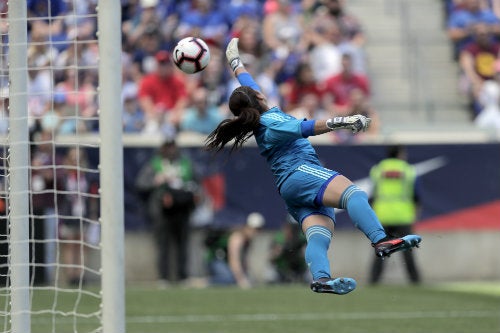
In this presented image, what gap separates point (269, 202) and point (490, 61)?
5084 millimetres

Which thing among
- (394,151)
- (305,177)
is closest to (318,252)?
(305,177)

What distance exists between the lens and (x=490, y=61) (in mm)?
20906

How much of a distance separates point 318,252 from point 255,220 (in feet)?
30.3

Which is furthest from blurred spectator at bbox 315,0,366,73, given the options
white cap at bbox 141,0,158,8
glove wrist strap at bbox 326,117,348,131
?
glove wrist strap at bbox 326,117,348,131

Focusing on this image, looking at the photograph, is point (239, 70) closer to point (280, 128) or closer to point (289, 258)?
point (280, 128)

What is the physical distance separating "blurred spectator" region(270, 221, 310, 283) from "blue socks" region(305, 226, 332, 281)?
8.75 m

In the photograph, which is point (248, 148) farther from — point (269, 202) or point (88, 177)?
point (88, 177)

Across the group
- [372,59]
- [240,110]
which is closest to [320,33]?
[372,59]

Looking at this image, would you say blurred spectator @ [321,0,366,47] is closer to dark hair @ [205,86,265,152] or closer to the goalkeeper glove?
dark hair @ [205,86,265,152]

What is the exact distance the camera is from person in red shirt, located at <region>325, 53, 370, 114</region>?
19422 mm

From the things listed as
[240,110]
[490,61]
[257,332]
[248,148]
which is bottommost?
[257,332]

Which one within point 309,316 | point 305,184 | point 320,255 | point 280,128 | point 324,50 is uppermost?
point 324,50

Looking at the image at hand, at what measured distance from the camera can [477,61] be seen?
21.1 metres

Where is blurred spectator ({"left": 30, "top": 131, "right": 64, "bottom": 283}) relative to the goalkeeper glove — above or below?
above
